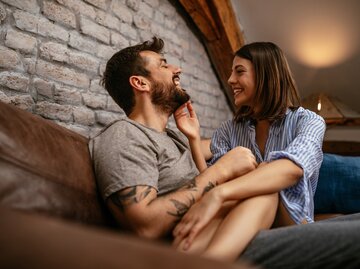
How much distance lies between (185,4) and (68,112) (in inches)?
69.0

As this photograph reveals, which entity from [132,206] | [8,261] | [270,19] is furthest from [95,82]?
[270,19]

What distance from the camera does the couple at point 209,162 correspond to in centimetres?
102

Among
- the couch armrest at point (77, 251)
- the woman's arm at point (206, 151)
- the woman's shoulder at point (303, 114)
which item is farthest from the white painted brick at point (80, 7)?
the couch armrest at point (77, 251)

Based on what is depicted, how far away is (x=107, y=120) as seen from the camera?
2.20 m

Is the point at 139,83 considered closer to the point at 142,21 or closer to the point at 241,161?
the point at 241,161

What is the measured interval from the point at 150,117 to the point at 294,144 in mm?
620

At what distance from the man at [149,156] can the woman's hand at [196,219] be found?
0.05m

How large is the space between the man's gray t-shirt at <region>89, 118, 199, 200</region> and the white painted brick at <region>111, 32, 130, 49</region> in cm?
114

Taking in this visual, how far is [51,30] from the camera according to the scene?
1859mm

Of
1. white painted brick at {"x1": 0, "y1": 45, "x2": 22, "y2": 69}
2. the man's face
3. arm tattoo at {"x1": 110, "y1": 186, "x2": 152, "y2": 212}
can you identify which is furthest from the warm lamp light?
arm tattoo at {"x1": 110, "y1": 186, "x2": 152, "y2": 212}

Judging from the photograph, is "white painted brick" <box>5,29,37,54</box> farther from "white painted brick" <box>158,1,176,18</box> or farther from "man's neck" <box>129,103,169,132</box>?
"white painted brick" <box>158,1,176,18</box>

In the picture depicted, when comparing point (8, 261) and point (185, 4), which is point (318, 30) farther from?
point (8, 261)

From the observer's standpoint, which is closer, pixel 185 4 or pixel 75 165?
pixel 75 165

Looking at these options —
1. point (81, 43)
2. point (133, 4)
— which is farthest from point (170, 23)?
point (81, 43)
